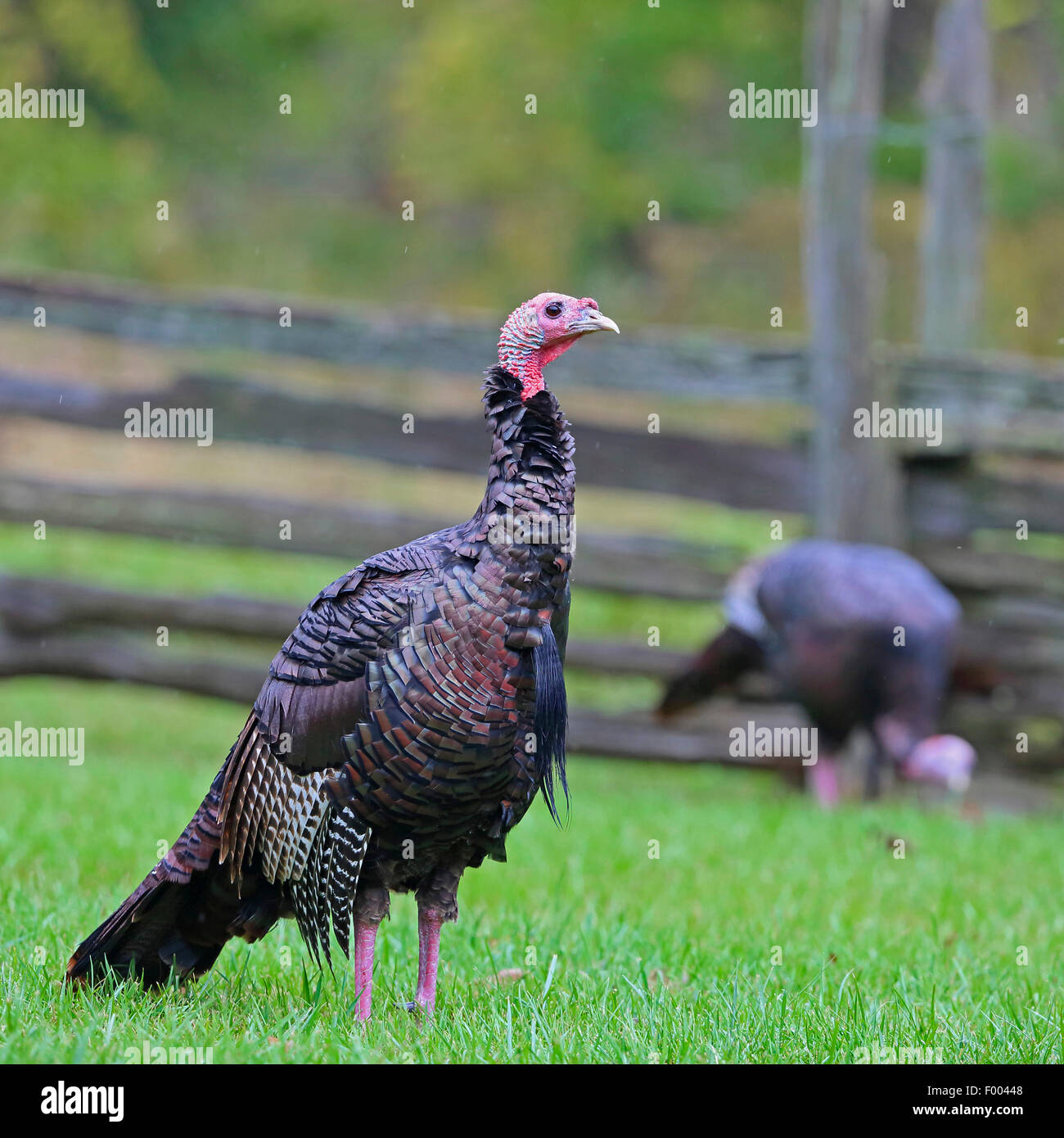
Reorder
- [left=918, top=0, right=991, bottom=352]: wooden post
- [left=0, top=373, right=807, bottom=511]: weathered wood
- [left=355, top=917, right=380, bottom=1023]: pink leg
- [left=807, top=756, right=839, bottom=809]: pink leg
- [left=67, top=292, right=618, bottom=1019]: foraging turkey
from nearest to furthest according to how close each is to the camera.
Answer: [left=67, top=292, right=618, bottom=1019]: foraging turkey < [left=355, top=917, right=380, bottom=1023]: pink leg < [left=807, top=756, right=839, bottom=809]: pink leg < [left=0, top=373, right=807, bottom=511]: weathered wood < [left=918, top=0, right=991, bottom=352]: wooden post

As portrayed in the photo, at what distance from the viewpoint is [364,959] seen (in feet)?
10.1

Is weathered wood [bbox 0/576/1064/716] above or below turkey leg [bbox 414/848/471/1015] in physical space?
above

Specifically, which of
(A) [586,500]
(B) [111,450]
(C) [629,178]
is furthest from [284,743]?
(C) [629,178]

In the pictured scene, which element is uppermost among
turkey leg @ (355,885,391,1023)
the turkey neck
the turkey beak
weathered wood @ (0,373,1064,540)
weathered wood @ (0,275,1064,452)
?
weathered wood @ (0,275,1064,452)

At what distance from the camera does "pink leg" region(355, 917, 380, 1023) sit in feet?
10.0

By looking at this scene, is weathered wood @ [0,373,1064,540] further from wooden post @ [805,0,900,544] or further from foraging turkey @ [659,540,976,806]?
foraging turkey @ [659,540,976,806]

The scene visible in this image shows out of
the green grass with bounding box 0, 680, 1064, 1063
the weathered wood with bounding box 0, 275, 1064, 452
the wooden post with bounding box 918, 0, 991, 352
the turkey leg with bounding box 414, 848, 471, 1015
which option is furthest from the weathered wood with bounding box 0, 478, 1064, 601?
the turkey leg with bounding box 414, 848, 471, 1015

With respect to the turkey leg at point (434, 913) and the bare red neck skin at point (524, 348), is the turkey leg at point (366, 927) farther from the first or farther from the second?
the bare red neck skin at point (524, 348)

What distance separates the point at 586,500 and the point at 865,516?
7.92 metres

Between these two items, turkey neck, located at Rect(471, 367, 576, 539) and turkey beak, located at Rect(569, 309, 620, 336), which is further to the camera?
turkey beak, located at Rect(569, 309, 620, 336)

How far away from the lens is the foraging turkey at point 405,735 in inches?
112

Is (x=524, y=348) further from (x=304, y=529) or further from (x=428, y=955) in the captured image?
(x=304, y=529)

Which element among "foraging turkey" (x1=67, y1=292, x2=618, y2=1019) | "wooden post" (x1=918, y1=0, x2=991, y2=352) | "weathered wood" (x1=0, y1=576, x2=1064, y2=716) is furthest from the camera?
"wooden post" (x1=918, y1=0, x2=991, y2=352)

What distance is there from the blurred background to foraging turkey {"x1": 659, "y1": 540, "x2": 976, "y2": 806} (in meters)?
Answer: 0.59
